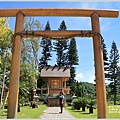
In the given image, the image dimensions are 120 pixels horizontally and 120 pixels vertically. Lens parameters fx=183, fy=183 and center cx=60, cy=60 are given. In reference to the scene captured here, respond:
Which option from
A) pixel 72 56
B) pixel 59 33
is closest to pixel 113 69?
pixel 72 56

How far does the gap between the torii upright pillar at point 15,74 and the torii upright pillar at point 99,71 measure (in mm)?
1436

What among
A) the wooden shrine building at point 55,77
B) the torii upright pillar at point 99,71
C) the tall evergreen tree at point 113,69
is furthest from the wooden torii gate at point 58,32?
the tall evergreen tree at point 113,69

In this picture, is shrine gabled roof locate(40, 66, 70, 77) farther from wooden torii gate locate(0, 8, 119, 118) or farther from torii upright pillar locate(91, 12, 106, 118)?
torii upright pillar locate(91, 12, 106, 118)

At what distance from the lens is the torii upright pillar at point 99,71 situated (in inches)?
127

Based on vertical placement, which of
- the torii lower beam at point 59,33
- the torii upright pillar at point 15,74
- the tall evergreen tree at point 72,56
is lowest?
the torii upright pillar at point 15,74

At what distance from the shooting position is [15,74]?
333cm

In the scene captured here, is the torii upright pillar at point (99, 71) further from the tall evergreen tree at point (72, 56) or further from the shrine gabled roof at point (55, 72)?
the tall evergreen tree at point (72, 56)

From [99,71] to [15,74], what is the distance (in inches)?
60.3

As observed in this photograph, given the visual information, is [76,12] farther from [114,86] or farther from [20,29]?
[114,86]

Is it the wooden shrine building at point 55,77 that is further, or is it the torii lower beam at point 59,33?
the wooden shrine building at point 55,77

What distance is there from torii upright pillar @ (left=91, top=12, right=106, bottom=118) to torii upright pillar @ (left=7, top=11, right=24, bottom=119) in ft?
4.71

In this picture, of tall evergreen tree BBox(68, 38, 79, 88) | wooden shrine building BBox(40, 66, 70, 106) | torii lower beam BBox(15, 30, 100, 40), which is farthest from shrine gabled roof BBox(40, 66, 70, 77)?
A: torii lower beam BBox(15, 30, 100, 40)

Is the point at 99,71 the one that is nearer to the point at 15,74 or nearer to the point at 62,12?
the point at 62,12

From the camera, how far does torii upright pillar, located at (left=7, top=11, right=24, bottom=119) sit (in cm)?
323
